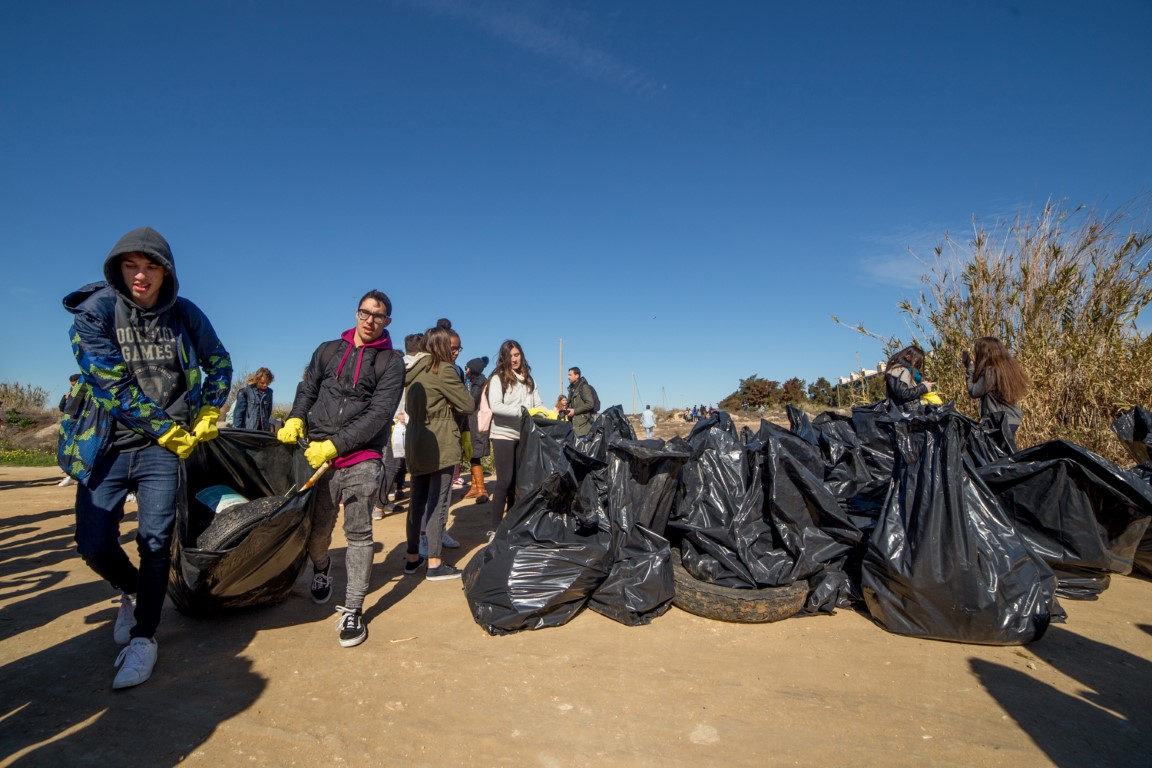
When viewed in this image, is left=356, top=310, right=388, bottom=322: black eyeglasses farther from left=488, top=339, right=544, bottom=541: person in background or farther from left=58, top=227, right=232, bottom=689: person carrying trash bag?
left=488, top=339, right=544, bottom=541: person in background

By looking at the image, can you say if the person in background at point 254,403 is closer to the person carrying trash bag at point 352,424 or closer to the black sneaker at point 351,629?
the person carrying trash bag at point 352,424

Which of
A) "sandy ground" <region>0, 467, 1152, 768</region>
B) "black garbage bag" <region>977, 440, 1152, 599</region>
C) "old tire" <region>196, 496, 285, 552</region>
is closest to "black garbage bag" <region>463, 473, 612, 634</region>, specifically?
"sandy ground" <region>0, 467, 1152, 768</region>

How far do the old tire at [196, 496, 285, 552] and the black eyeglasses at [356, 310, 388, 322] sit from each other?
37.9 inches

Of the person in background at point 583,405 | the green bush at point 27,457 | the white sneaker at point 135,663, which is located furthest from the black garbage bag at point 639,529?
the green bush at point 27,457

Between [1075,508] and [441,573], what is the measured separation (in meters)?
3.75

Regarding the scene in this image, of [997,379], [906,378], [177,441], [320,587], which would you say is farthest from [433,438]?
[997,379]

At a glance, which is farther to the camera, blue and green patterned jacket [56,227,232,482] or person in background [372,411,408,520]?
person in background [372,411,408,520]

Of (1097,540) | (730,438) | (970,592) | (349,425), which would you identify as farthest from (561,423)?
(1097,540)

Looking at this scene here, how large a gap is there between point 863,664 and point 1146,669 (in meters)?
1.20

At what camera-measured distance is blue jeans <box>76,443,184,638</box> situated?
2316 mm

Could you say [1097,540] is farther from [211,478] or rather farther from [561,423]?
[211,478]

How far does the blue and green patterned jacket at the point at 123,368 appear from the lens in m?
2.27

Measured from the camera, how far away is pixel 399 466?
630cm

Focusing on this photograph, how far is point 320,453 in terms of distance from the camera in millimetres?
2658
